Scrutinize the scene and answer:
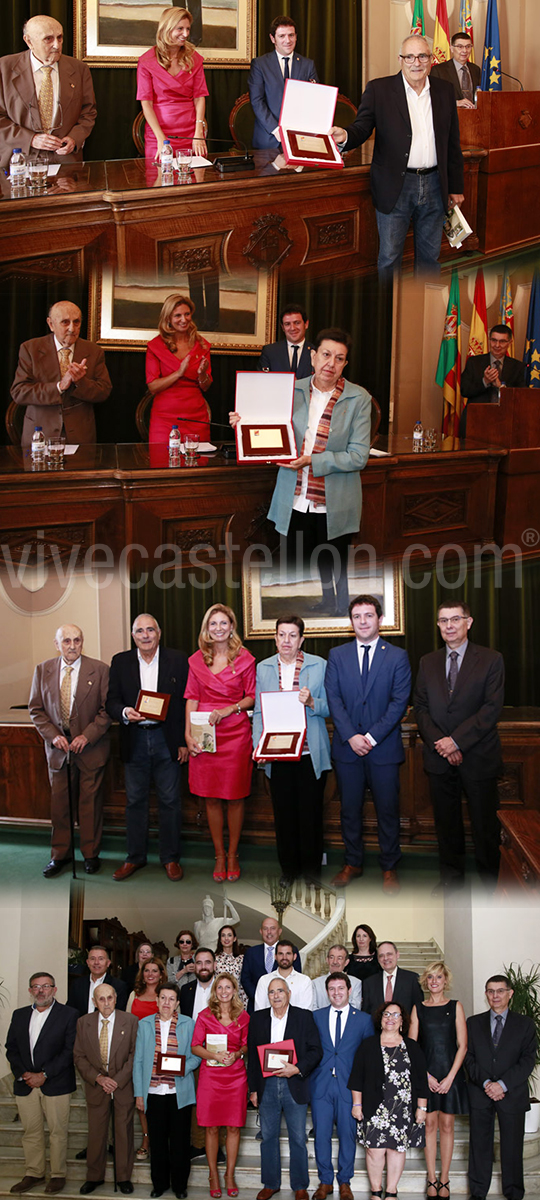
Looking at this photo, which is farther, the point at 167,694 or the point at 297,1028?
the point at 167,694

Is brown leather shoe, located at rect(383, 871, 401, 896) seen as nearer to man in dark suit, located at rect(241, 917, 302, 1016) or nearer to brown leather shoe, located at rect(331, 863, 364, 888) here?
brown leather shoe, located at rect(331, 863, 364, 888)

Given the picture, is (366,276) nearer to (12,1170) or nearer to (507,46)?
(507,46)

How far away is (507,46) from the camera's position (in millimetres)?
7047

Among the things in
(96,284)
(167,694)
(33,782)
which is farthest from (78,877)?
(96,284)

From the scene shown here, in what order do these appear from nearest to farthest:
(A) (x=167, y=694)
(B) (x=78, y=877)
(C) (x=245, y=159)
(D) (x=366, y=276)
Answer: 1. (A) (x=167, y=694)
2. (B) (x=78, y=877)
3. (C) (x=245, y=159)
4. (D) (x=366, y=276)

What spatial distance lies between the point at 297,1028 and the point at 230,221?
11.4ft

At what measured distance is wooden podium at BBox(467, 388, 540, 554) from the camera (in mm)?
5820

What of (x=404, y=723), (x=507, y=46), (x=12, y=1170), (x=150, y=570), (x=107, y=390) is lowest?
(x=12, y=1170)

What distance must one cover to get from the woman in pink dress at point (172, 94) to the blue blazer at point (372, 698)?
8.76ft

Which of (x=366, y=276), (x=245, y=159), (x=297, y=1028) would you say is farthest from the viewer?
(x=366, y=276)

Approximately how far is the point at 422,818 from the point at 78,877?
1.61 meters

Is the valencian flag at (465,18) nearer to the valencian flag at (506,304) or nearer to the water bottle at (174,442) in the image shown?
the valencian flag at (506,304)

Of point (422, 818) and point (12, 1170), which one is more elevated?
point (422, 818)

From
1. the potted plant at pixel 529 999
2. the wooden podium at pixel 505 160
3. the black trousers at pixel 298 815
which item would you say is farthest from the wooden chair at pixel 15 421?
the potted plant at pixel 529 999
